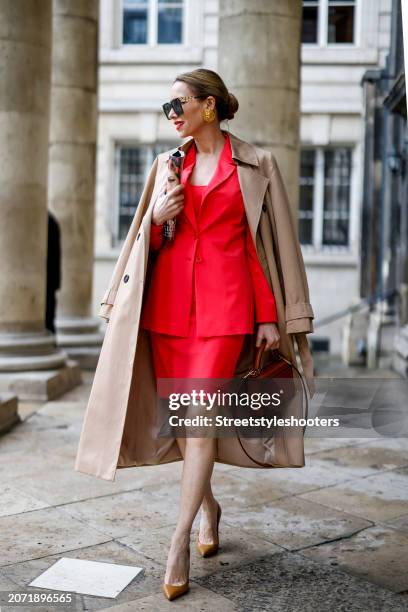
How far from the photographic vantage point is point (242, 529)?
4277mm

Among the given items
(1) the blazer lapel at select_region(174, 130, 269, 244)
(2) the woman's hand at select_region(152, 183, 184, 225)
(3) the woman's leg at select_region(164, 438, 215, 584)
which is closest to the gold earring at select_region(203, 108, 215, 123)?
(1) the blazer lapel at select_region(174, 130, 269, 244)

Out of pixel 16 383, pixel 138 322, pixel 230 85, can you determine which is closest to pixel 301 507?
pixel 138 322

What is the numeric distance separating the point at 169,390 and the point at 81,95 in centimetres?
822

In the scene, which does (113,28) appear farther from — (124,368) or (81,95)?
(124,368)

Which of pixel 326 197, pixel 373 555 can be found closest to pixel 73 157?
pixel 373 555

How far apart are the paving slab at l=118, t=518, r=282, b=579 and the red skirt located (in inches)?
30.7

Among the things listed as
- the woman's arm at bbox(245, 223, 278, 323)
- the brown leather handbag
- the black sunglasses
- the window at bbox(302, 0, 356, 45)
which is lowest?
the brown leather handbag

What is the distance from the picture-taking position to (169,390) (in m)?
3.68

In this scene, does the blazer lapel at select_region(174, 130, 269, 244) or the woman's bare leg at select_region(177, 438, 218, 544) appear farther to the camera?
the woman's bare leg at select_region(177, 438, 218, 544)

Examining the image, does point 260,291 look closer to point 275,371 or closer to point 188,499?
point 275,371

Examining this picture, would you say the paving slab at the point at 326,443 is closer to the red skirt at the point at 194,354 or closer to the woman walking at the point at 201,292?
the woman walking at the point at 201,292

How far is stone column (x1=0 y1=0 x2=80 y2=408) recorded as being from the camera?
7914mm

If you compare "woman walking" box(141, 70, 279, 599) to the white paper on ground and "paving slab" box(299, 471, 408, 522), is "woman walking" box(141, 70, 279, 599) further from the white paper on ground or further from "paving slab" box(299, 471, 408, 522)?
"paving slab" box(299, 471, 408, 522)

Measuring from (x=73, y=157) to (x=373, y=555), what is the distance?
8142 millimetres
